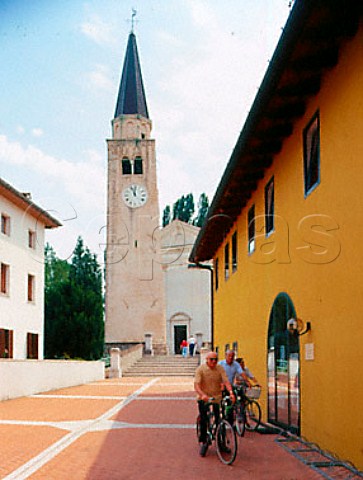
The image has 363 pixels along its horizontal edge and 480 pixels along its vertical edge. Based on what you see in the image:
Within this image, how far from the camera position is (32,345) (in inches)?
1291

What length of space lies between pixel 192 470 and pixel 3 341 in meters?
21.7

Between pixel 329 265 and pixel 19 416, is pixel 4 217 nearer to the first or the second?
pixel 19 416

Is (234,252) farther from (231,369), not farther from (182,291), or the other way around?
(182,291)

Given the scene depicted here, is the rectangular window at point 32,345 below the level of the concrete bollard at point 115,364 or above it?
above

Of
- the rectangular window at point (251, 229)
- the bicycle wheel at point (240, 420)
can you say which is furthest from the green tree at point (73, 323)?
the bicycle wheel at point (240, 420)

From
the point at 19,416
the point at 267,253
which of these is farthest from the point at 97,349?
the point at 267,253

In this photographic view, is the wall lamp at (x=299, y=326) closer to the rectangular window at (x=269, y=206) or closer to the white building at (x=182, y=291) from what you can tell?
the rectangular window at (x=269, y=206)

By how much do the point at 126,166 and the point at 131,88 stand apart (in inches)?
300

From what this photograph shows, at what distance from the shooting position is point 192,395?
2353cm

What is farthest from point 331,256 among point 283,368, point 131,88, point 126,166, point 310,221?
point 131,88

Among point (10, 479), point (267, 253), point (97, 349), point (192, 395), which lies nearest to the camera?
point (10, 479)

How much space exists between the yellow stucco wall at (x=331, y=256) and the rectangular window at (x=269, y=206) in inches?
15.7

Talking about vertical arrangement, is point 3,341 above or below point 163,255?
below

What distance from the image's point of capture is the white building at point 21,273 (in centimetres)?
2928
